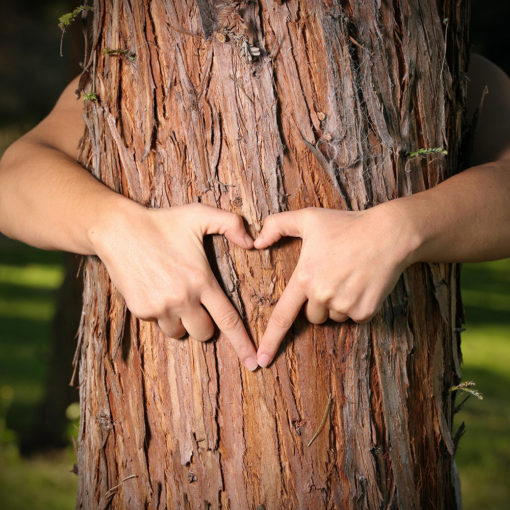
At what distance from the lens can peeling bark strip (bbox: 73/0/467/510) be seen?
1500 mm

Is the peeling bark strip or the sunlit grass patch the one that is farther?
the sunlit grass patch

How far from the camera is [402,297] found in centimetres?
163

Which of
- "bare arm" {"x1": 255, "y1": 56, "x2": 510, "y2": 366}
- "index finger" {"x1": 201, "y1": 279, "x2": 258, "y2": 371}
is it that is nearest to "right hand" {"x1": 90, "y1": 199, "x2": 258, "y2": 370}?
"index finger" {"x1": 201, "y1": 279, "x2": 258, "y2": 371}

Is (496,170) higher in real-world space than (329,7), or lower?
lower

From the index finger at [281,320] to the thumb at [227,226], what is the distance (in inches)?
6.4

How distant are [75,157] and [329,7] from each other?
0.91m

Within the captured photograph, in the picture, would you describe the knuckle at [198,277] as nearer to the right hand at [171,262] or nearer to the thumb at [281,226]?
the right hand at [171,262]

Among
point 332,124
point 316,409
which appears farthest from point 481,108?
point 316,409

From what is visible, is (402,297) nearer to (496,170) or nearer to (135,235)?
(496,170)

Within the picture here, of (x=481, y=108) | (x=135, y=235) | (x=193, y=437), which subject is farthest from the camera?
(x=481, y=108)

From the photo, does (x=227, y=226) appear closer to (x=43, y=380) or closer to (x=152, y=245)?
(x=152, y=245)

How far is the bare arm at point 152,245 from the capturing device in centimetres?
145

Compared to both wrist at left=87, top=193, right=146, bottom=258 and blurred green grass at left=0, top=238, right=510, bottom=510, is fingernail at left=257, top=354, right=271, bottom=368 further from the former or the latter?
blurred green grass at left=0, top=238, right=510, bottom=510

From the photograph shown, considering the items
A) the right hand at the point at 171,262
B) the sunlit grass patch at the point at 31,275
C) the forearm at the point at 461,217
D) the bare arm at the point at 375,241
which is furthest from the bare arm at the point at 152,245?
the sunlit grass patch at the point at 31,275
